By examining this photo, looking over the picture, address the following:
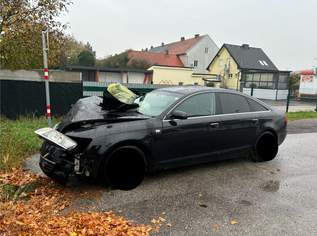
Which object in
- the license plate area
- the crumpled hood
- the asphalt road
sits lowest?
the asphalt road

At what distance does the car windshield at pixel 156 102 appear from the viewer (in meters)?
4.93

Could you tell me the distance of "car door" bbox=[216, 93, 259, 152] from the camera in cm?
537

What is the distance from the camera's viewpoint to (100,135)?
13.6ft

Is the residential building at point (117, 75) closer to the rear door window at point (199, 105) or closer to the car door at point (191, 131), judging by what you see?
the rear door window at point (199, 105)

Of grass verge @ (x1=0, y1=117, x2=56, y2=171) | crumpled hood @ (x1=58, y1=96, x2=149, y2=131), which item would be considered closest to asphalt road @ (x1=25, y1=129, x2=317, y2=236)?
crumpled hood @ (x1=58, y1=96, x2=149, y2=131)

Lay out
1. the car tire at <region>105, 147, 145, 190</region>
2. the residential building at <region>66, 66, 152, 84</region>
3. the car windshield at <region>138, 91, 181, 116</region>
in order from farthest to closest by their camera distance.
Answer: the residential building at <region>66, 66, 152, 84</region>, the car windshield at <region>138, 91, 181, 116</region>, the car tire at <region>105, 147, 145, 190</region>

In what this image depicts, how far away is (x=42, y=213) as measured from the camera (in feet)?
11.9

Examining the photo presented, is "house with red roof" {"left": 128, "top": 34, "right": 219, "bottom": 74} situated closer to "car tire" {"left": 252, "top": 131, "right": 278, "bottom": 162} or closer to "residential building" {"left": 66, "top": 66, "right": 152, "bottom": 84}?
"residential building" {"left": 66, "top": 66, "right": 152, "bottom": 84}

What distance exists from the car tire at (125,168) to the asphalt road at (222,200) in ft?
0.46

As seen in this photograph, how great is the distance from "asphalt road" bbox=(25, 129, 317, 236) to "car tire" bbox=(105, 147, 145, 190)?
0.14 m

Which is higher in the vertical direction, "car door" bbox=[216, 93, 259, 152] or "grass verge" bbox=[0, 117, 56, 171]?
"car door" bbox=[216, 93, 259, 152]

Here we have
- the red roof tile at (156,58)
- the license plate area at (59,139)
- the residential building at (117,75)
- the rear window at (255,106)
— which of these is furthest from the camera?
the red roof tile at (156,58)

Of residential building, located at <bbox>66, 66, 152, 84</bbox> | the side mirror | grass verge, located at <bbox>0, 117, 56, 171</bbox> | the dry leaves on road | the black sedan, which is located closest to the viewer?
the dry leaves on road

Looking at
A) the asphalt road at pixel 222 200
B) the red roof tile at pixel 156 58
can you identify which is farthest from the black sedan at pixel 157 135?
the red roof tile at pixel 156 58
